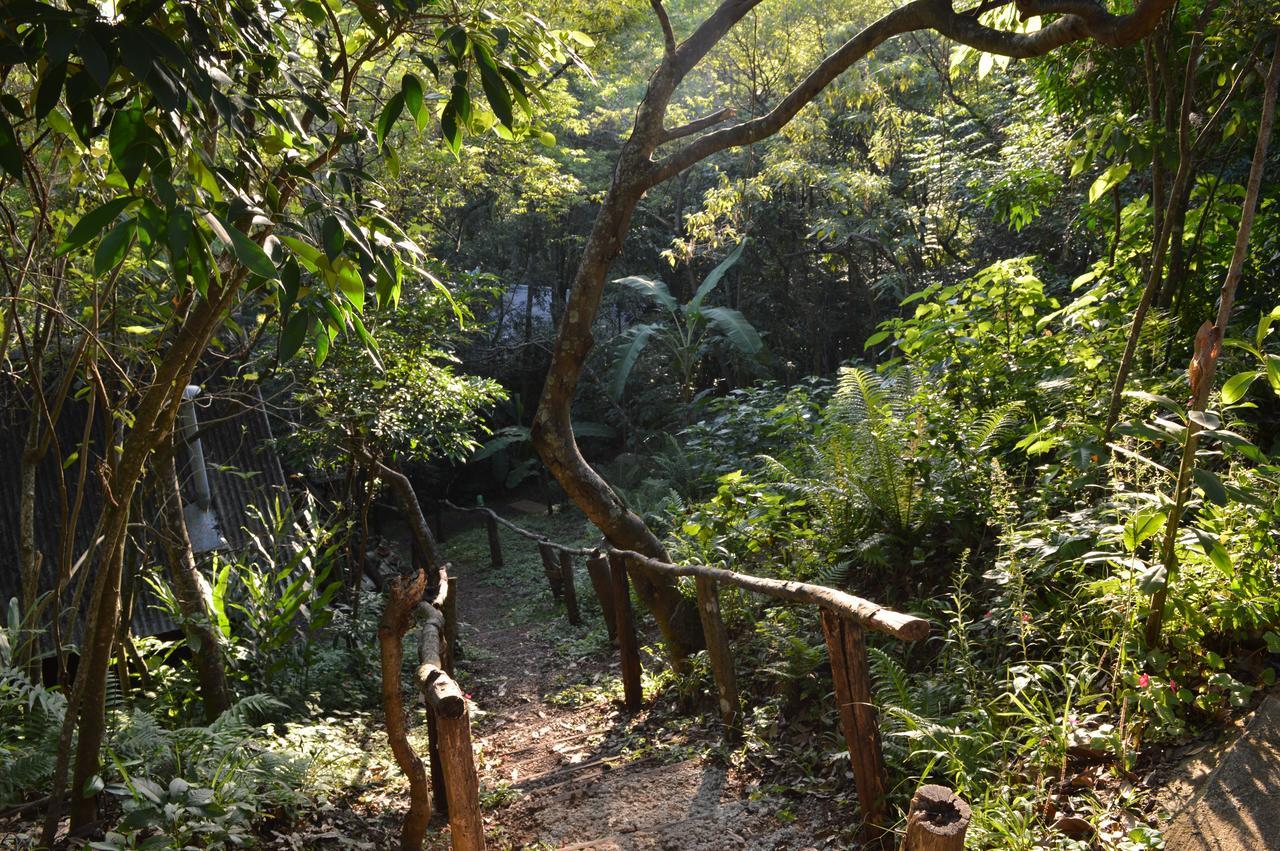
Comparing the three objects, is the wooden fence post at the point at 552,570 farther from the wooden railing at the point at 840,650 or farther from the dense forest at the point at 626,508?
the wooden railing at the point at 840,650

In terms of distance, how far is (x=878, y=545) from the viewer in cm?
492

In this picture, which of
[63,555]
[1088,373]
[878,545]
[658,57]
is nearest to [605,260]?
[878,545]

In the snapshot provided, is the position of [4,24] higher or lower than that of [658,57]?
lower

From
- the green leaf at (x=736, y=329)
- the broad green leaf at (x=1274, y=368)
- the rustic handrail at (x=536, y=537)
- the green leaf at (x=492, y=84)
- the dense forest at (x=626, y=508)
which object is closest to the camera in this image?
the green leaf at (x=492, y=84)

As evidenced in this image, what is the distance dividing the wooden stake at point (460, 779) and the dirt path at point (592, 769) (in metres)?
0.90

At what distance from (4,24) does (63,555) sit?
2473 millimetres

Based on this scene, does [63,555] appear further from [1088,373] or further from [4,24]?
[1088,373]

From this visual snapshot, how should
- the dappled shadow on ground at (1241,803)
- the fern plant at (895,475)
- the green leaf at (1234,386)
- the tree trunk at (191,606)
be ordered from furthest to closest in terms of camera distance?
Result: the fern plant at (895,475) → the tree trunk at (191,606) → the green leaf at (1234,386) → the dappled shadow on ground at (1241,803)

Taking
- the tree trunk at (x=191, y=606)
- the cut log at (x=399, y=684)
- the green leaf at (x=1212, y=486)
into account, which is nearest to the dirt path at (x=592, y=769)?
the cut log at (x=399, y=684)

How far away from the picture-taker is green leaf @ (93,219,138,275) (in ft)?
5.42

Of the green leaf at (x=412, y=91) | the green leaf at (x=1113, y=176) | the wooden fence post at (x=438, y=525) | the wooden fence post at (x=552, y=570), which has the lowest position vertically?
the wooden fence post at (x=552, y=570)

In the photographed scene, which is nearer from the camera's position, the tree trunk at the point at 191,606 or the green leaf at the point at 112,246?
the green leaf at the point at 112,246

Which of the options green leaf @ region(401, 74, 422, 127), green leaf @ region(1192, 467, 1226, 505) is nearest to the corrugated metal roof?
green leaf @ region(401, 74, 422, 127)

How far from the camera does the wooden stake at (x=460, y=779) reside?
296 centimetres
